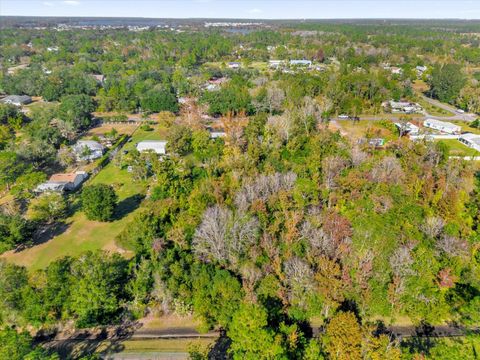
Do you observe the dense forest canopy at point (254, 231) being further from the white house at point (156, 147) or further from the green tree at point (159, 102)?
the green tree at point (159, 102)

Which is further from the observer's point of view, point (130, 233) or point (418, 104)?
point (418, 104)

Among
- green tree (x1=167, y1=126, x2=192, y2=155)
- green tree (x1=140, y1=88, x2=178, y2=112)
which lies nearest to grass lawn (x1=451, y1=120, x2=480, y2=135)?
green tree (x1=167, y1=126, x2=192, y2=155)

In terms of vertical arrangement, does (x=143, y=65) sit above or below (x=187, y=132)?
above

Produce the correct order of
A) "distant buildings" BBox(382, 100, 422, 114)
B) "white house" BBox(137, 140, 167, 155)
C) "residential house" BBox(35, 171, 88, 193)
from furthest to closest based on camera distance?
"distant buildings" BBox(382, 100, 422, 114) < "white house" BBox(137, 140, 167, 155) < "residential house" BBox(35, 171, 88, 193)

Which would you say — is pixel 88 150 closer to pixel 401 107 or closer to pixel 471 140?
pixel 471 140

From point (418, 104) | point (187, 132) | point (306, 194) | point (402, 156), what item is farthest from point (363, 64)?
point (306, 194)

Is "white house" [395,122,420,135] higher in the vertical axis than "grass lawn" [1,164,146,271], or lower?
higher

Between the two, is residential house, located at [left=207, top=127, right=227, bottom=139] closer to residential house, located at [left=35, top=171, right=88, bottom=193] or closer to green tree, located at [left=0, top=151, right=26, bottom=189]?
residential house, located at [left=35, top=171, right=88, bottom=193]

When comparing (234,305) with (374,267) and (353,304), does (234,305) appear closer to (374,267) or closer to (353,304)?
(353,304)
